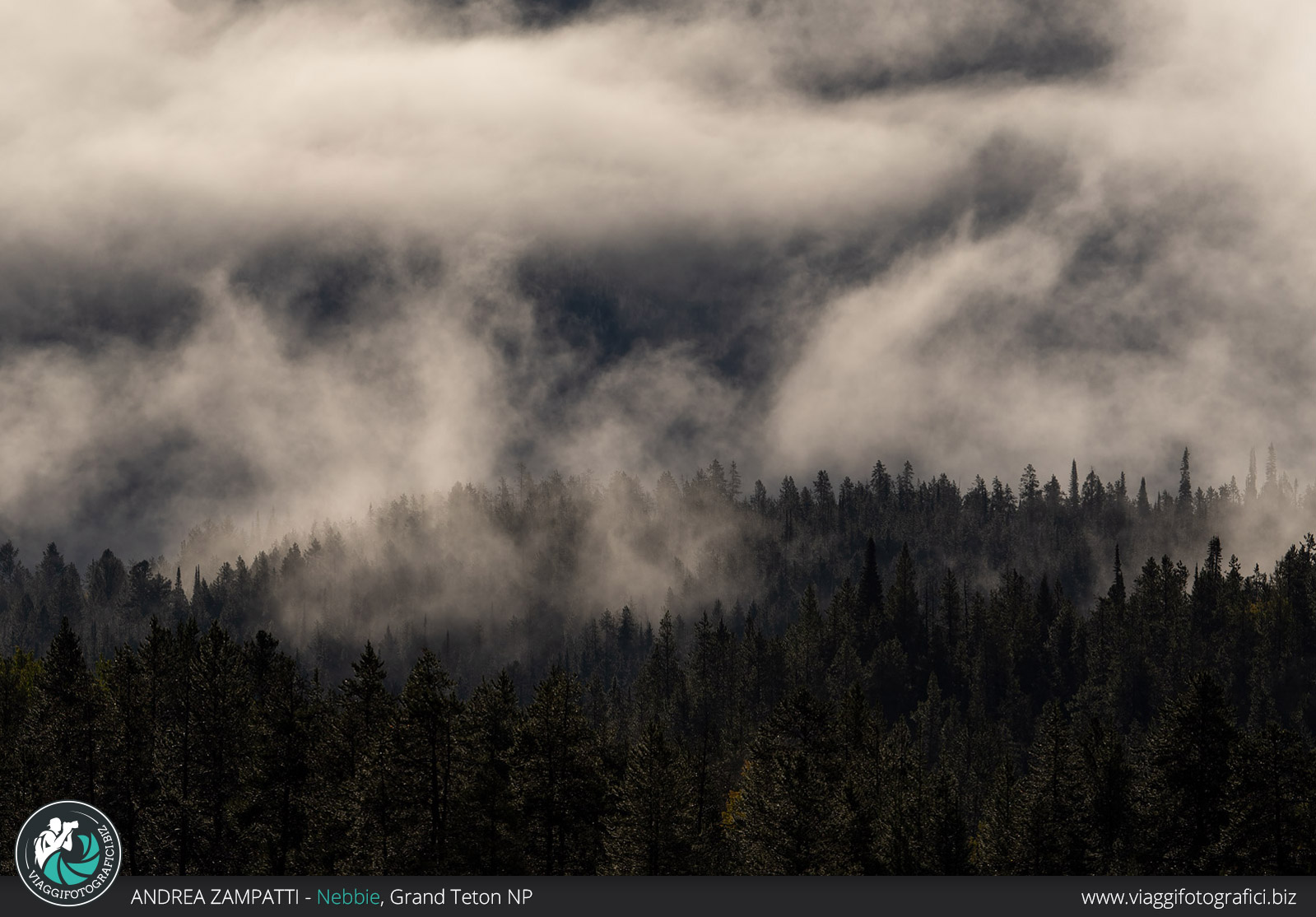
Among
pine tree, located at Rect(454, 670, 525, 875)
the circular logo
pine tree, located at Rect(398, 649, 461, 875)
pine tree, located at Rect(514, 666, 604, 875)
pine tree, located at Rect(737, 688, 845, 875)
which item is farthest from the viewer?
pine tree, located at Rect(737, 688, 845, 875)

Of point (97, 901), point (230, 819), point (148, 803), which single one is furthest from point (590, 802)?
point (97, 901)

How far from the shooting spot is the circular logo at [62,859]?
181 ft

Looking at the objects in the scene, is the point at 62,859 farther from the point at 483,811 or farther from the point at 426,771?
→ the point at 483,811

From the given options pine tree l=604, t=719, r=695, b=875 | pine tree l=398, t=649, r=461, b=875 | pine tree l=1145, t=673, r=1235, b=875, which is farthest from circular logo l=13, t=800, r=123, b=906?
pine tree l=1145, t=673, r=1235, b=875

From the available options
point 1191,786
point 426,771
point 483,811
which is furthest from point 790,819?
point 426,771

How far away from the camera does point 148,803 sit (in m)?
74.9

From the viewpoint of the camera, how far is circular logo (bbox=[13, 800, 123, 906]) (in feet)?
181

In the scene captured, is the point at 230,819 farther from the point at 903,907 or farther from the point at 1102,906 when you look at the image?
the point at 1102,906

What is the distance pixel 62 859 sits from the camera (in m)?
56.0

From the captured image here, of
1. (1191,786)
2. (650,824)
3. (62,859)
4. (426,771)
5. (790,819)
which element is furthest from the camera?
(790,819)

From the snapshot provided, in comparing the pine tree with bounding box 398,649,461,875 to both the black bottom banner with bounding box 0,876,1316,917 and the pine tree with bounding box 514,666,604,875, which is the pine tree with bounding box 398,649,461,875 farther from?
the black bottom banner with bounding box 0,876,1316,917

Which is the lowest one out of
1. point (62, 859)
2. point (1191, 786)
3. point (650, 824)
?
point (1191, 786)

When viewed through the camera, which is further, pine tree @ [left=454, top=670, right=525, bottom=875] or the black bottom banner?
pine tree @ [left=454, top=670, right=525, bottom=875]

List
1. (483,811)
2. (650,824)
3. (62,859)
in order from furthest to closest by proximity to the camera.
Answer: (650,824)
(483,811)
(62,859)
